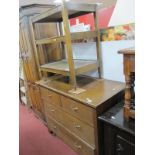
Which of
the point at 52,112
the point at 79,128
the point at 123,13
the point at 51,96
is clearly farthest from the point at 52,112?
the point at 123,13

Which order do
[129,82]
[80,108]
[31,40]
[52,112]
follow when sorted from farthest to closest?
[31,40] → [52,112] → [80,108] → [129,82]

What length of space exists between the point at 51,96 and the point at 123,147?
110cm

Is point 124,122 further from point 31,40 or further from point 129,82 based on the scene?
point 31,40

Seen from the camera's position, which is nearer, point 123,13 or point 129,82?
point 129,82

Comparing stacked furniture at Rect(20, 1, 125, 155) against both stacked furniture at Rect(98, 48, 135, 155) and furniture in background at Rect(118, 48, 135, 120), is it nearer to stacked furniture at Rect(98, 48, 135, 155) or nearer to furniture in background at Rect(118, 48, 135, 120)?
stacked furniture at Rect(98, 48, 135, 155)

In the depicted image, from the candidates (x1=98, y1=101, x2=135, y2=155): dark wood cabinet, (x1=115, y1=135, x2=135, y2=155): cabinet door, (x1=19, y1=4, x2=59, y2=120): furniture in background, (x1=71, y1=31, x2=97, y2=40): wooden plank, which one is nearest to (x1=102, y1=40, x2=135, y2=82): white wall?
(x1=71, y1=31, x2=97, y2=40): wooden plank

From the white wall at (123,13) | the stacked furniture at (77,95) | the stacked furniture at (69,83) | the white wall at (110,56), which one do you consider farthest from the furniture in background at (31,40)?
the white wall at (123,13)

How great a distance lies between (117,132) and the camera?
113cm

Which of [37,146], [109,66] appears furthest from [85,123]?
[37,146]

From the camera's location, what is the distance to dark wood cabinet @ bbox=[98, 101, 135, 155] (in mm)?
1047

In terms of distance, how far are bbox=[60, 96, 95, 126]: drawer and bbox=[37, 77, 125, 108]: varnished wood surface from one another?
6cm

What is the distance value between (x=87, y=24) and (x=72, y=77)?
811 millimetres

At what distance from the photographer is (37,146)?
7.06ft
